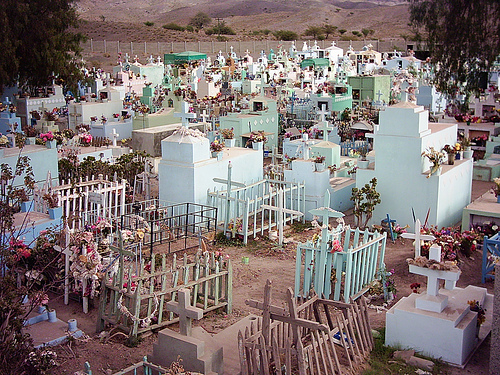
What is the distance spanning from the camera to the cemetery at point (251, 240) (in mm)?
7977

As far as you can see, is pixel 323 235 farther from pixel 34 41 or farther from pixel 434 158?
pixel 34 41

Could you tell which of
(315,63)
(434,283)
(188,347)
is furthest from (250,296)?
(315,63)

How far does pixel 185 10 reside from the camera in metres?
122

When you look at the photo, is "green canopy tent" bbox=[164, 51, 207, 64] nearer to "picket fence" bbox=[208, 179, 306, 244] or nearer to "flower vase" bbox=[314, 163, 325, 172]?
"picket fence" bbox=[208, 179, 306, 244]

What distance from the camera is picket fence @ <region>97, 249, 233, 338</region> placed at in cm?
889

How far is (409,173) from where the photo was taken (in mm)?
14180

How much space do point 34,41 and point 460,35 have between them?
20.4 metres

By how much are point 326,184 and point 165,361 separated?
29.3ft

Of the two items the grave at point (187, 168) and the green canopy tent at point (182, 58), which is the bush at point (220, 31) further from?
the grave at point (187, 168)

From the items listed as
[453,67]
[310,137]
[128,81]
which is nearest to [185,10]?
[128,81]

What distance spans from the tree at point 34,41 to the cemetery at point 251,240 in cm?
162

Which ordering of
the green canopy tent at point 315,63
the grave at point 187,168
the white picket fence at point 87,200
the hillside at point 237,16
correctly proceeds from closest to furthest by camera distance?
the white picket fence at point 87,200, the grave at point 187,168, the green canopy tent at point 315,63, the hillside at point 237,16

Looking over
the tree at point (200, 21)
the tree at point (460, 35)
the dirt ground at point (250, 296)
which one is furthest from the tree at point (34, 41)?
the tree at point (200, 21)

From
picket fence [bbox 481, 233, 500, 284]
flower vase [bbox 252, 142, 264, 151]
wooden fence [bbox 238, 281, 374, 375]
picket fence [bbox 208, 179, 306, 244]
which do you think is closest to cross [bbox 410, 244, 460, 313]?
wooden fence [bbox 238, 281, 374, 375]
